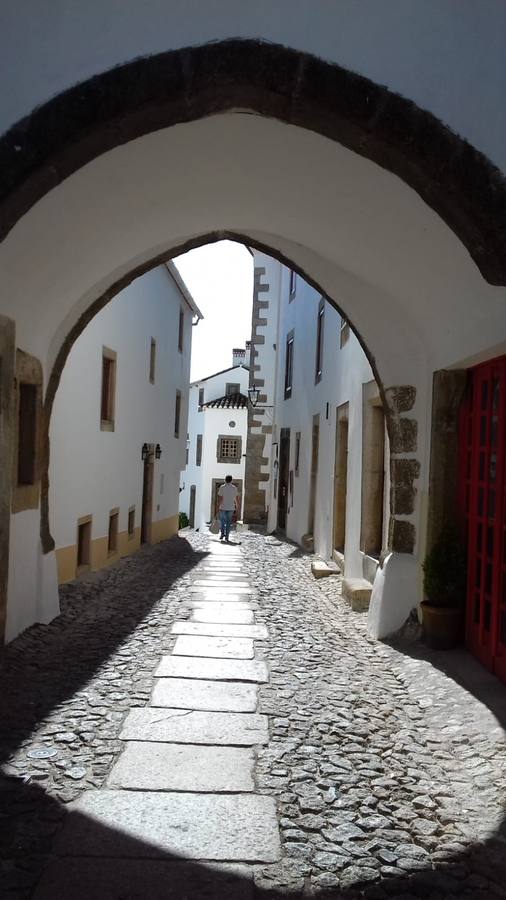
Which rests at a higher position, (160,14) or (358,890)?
(160,14)

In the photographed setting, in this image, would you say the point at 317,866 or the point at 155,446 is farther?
the point at 155,446

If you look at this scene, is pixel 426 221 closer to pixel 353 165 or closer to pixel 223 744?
pixel 353 165

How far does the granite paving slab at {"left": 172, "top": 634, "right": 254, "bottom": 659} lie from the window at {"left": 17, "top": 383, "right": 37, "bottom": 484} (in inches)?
62.3

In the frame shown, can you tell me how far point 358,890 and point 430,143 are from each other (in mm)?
2559

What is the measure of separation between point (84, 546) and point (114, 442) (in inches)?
68.6

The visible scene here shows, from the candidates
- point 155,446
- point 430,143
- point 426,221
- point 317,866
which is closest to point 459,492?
point 426,221

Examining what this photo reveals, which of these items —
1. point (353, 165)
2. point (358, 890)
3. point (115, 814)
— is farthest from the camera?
point (353, 165)

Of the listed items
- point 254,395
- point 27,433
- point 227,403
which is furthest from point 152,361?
point 227,403

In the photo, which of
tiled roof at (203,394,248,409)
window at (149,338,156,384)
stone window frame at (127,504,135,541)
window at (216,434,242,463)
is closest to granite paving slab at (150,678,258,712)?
stone window frame at (127,504,135,541)

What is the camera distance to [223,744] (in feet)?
11.8

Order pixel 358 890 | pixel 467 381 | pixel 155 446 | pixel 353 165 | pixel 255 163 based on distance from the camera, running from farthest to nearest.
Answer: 1. pixel 155 446
2. pixel 467 381
3. pixel 255 163
4. pixel 353 165
5. pixel 358 890

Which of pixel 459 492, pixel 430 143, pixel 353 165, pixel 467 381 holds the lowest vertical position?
pixel 459 492

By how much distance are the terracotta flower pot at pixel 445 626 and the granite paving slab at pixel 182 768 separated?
214 centimetres

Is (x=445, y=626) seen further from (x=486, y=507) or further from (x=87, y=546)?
(x=87, y=546)
